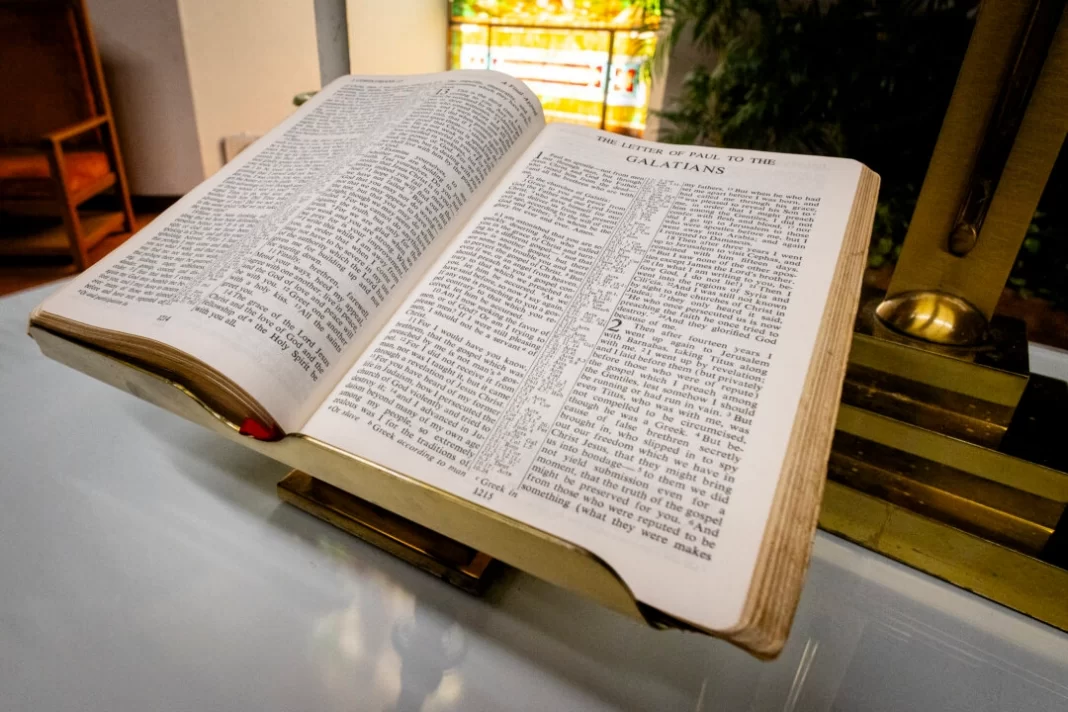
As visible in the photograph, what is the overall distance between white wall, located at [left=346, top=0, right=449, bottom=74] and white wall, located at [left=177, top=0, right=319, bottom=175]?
0.23m

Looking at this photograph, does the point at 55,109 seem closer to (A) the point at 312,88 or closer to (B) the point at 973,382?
(A) the point at 312,88

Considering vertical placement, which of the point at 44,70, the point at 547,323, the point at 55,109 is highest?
the point at 547,323

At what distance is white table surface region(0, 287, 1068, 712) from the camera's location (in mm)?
357

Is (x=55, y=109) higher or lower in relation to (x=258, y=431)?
lower

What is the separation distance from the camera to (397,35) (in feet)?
10.8

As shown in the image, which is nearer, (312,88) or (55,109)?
(55,109)

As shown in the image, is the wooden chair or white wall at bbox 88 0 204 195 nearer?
the wooden chair

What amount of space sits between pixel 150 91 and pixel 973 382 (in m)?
2.73

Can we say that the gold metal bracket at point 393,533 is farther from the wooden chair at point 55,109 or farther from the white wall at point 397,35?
the white wall at point 397,35

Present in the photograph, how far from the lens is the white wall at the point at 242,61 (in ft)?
7.47

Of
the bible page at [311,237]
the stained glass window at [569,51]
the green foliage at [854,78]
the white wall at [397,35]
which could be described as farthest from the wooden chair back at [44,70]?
the stained glass window at [569,51]

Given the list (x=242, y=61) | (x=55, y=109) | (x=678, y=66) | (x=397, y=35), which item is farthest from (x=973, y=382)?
(x=397, y=35)

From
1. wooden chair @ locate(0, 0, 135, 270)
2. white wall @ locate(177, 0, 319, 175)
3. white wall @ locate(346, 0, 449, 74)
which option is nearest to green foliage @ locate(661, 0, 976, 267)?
white wall @ locate(177, 0, 319, 175)

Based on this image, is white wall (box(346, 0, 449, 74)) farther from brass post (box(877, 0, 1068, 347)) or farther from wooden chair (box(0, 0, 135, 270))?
brass post (box(877, 0, 1068, 347))
